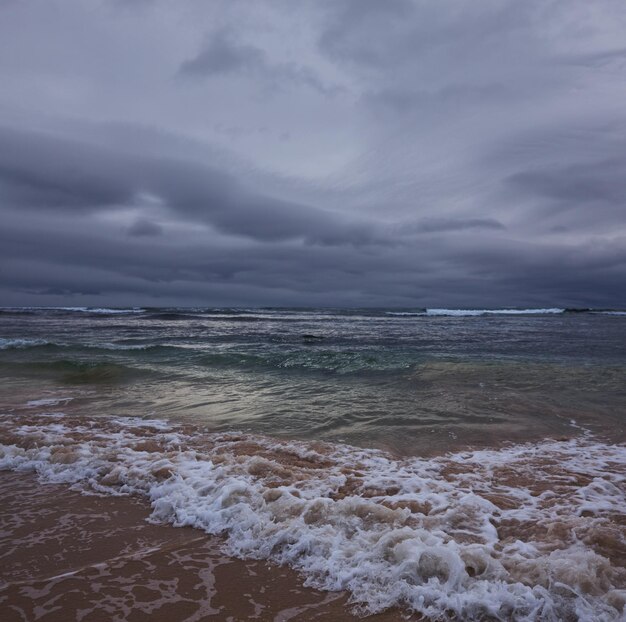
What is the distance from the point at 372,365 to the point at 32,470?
1031 centimetres

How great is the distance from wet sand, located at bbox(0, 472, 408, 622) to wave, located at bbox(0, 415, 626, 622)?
19 cm

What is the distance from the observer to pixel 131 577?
294cm

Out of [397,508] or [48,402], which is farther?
[48,402]

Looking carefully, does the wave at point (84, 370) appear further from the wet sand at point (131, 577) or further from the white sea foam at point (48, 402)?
the wet sand at point (131, 577)

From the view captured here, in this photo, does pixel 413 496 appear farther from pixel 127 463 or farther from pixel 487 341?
pixel 487 341

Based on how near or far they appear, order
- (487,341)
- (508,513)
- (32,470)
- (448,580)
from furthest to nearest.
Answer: (487,341), (32,470), (508,513), (448,580)

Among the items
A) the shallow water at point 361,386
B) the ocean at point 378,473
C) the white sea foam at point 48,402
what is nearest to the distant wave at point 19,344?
the shallow water at point 361,386

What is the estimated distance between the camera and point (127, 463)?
509 cm

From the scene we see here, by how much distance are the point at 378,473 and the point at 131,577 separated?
286cm

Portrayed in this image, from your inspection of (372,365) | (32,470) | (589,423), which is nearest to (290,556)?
(32,470)

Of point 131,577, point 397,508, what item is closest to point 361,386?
point 397,508

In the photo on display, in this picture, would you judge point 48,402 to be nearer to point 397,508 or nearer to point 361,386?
point 361,386

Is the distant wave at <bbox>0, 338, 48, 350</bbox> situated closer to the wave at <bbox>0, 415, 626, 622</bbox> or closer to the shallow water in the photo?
the shallow water

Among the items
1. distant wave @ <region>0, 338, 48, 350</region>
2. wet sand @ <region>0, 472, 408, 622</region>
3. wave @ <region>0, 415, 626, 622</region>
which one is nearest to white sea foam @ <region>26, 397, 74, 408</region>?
wave @ <region>0, 415, 626, 622</region>
